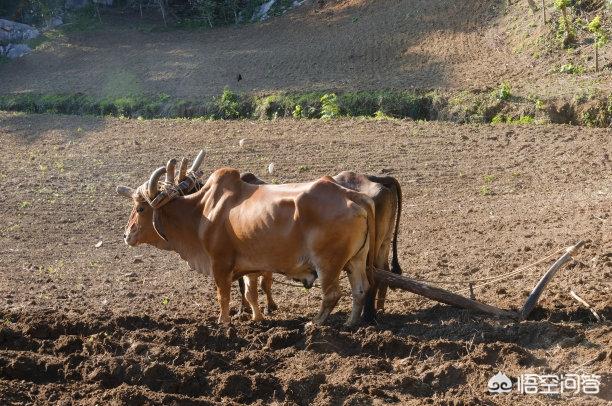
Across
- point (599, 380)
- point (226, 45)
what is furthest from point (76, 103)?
point (599, 380)

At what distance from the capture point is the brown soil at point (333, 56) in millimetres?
23088

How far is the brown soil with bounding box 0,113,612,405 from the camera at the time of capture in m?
7.84

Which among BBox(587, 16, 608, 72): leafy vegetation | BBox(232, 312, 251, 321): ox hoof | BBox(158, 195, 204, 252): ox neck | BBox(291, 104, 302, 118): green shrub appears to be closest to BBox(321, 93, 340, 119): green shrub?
BBox(291, 104, 302, 118): green shrub

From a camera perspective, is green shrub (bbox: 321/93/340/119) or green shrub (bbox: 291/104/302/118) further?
green shrub (bbox: 291/104/302/118)

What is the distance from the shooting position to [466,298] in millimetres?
9180

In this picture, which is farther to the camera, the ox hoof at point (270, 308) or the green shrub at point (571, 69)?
the green shrub at point (571, 69)

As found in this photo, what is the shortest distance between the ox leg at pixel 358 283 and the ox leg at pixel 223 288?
132 centimetres

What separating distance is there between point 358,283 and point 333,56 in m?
17.5

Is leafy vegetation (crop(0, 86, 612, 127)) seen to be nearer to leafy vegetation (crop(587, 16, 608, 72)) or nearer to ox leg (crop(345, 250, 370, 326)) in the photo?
leafy vegetation (crop(587, 16, 608, 72))

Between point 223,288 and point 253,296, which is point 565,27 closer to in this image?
point 253,296

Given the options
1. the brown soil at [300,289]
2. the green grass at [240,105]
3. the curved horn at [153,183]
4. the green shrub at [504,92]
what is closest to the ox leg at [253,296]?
the brown soil at [300,289]

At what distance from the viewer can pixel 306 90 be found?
23.6 m

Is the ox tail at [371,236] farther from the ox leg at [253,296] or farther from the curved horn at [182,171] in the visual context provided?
the curved horn at [182,171]

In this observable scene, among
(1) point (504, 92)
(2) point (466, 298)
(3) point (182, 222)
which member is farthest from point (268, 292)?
(1) point (504, 92)
